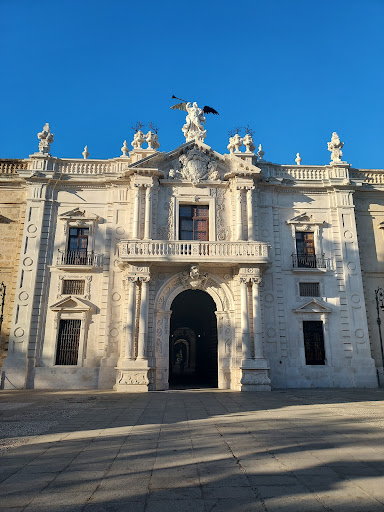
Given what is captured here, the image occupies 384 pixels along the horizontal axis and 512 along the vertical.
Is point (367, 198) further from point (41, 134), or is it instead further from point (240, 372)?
point (41, 134)

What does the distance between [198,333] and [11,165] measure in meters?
17.4

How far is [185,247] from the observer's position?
59.1 feet

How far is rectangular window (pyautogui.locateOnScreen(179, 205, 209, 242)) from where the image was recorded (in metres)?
20.0

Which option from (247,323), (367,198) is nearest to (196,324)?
(247,323)

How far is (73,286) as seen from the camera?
19016 millimetres

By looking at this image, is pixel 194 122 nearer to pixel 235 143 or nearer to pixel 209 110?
pixel 209 110

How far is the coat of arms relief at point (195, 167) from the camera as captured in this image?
66.6 ft

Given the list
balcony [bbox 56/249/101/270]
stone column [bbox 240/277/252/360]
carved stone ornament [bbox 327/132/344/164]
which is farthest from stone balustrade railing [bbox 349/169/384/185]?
balcony [bbox 56/249/101/270]

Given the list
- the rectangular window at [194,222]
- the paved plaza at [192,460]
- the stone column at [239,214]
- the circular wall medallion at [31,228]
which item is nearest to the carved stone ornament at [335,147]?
the stone column at [239,214]

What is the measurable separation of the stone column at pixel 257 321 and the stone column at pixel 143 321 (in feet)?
17.2

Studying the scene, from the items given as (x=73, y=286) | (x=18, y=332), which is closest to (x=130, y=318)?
(x=73, y=286)

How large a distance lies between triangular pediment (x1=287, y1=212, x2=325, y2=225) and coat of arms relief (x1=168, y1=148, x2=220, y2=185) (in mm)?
4945

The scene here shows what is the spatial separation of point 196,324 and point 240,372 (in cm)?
1132

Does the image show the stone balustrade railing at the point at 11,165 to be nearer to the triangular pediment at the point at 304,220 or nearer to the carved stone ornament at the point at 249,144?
the carved stone ornament at the point at 249,144
